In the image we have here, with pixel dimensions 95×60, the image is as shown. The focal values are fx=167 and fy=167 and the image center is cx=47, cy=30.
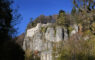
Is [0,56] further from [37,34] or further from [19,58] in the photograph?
[37,34]

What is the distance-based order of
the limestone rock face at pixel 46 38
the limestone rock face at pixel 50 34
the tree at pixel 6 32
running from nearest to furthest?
the tree at pixel 6 32 < the limestone rock face at pixel 46 38 < the limestone rock face at pixel 50 34

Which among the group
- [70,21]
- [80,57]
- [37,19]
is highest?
[37,19]

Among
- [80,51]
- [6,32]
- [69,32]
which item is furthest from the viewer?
[69,32]

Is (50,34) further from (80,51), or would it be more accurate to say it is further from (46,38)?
(80,51)

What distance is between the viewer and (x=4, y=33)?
19.2 ft

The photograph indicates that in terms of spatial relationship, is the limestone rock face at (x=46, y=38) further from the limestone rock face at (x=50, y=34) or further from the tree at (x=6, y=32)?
the tree at (x=6, y=32)

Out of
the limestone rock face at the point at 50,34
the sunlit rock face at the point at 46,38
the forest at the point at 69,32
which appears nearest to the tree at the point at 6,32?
the forest at the point at 69,32

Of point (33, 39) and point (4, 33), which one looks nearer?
point (4, 33)

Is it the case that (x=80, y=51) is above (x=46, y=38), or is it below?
below

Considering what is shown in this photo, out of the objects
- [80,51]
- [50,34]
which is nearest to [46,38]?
[50,34]

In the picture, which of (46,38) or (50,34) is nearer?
(50,34)

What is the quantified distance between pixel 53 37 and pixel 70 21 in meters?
5.32

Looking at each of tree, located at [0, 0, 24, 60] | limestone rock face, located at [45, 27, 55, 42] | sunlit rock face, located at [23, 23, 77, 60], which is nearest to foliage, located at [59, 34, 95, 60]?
sunlit rock face, located at [23, 23, 77, 60]

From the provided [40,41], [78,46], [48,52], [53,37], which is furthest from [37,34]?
[78,46]
